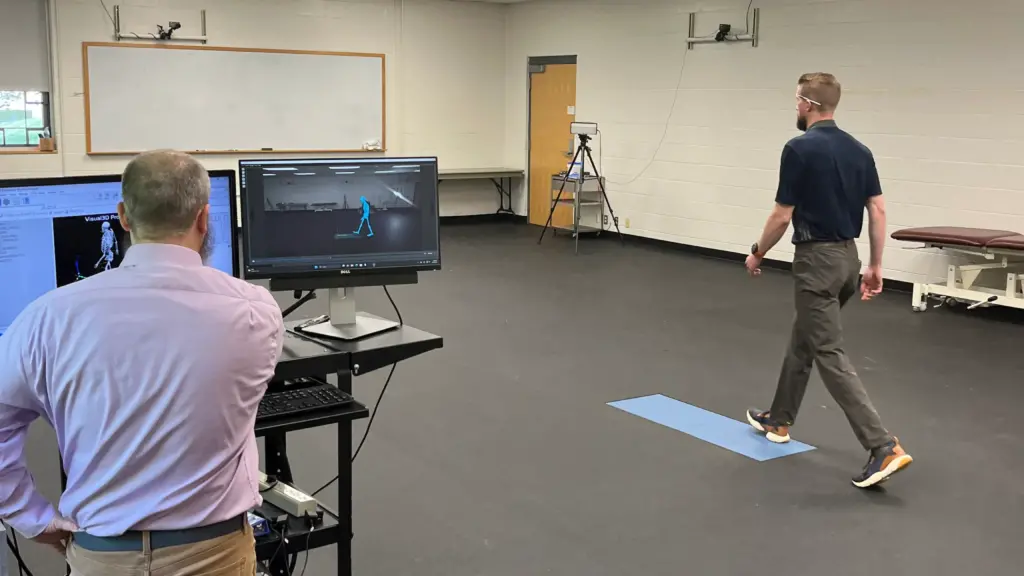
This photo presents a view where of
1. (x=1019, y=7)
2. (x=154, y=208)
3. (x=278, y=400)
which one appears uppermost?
(x=1019, y=7)

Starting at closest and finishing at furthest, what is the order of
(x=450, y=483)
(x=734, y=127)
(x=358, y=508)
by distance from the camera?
(x=358, y=508), (x=450, y=483), (x=734, y=127)

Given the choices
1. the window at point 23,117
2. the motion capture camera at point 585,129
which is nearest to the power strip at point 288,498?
the motion capture camera at point 585,129

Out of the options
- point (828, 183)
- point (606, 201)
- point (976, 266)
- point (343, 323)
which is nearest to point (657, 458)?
point (828, 183)

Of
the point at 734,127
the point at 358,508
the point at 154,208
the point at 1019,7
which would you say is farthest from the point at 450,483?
the point at 734,127

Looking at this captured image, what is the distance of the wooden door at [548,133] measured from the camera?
37.6 ft

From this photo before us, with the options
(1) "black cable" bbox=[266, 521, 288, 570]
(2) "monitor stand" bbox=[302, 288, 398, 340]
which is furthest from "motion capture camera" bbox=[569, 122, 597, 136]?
(1) "black cable" bbox=[266, 521, 288, 570]

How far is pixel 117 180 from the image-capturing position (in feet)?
8.14

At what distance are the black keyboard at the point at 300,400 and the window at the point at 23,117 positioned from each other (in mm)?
8254

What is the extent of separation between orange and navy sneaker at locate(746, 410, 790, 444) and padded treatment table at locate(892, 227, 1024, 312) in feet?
10.5

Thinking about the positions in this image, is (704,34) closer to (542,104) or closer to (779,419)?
(542,104)

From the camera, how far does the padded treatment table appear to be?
674cm

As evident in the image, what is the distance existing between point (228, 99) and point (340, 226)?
26.8 ft

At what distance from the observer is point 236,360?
1685mm

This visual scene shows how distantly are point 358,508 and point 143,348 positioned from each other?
6.83 feet
